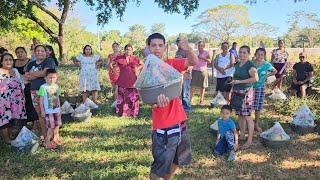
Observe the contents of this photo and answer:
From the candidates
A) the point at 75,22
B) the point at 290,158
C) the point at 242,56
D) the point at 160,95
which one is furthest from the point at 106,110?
the point at 75,22

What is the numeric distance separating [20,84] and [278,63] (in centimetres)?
717

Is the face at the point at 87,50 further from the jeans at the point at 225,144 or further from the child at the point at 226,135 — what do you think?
the jeans at the point at 225,144

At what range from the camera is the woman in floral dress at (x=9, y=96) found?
Answer: 5000 mm

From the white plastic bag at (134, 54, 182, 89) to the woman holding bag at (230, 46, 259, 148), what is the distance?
92.4 inches

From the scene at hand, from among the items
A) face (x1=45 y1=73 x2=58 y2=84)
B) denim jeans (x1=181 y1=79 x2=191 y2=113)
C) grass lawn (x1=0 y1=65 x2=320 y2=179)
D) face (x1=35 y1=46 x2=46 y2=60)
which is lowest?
grass lawn (x1=0 y1=65 x2=320 y2=179)

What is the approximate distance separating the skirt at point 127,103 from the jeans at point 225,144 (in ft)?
8.77

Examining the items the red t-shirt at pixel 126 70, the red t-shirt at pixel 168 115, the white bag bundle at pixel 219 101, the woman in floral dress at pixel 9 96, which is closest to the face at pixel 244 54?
the red t-shirt at pixel 168 115

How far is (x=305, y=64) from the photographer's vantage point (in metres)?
7.95

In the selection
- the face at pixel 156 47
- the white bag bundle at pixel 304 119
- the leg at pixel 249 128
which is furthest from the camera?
the white bag bundle at pixel 304 119

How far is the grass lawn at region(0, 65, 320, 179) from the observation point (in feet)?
13.2

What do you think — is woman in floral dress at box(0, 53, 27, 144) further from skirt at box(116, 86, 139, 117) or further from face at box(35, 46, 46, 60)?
skirt at box(116, 86, 139, 117)

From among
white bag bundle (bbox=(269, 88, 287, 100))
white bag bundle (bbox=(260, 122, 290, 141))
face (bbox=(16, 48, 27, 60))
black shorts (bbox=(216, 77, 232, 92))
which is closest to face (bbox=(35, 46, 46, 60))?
face (bbox=(16, 48, 27, 60))

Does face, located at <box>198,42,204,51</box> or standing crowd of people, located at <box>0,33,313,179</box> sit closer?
standing crowd of people, located at <box>0,33,313,179</box>

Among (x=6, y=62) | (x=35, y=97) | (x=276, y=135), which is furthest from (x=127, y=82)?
(x=276, y=135)
